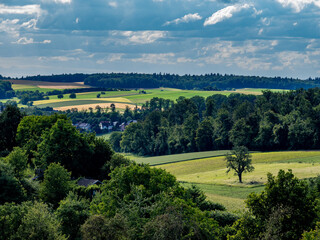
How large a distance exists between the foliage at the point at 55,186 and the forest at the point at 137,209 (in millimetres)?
118

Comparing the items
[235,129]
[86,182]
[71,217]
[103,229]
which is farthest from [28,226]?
[235,129]

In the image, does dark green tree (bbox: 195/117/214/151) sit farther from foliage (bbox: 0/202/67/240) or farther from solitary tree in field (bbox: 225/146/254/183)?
foliage (bbox: 0/202/67/240)

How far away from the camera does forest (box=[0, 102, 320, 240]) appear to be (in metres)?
31.2

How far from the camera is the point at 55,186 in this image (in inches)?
2121

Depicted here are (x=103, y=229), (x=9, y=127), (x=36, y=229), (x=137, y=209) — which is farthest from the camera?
(x=9, y=127)

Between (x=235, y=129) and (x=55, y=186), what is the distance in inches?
3399

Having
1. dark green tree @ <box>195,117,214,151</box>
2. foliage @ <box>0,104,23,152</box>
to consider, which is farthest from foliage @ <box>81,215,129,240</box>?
dark green tree @ <box>195,117,214,151</box>

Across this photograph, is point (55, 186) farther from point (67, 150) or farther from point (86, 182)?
point (67, 150)

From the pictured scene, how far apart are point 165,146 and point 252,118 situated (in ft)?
106

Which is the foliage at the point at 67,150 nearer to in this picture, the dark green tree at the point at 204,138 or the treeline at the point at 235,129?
the treeline at the point at 235,129

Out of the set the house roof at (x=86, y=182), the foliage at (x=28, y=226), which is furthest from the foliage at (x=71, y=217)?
the house roof at (x=86, y=182)

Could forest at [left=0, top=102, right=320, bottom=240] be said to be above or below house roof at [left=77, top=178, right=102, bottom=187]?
above

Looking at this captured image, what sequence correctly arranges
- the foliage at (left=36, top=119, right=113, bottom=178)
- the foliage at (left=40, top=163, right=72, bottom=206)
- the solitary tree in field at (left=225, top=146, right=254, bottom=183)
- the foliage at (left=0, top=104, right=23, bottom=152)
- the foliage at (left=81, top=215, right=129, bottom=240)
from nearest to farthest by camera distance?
the foliage at (left=81, top=215, right=129, bottom=240), the foliage at (left=40, top=163, right=72, bottom=206), the foliage at (left=36, top=119, right=113, bottom=178), the solitary tree in field at (left=225, top=146, right=254, bottom=183), the foliage at (left=0, top=104, right=23, bottom=152)

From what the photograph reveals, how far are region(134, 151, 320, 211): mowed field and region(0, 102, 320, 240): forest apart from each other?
17.2 meters
